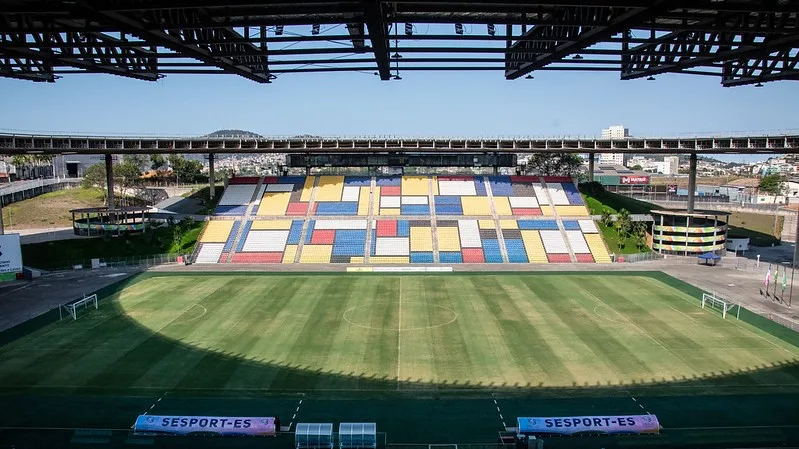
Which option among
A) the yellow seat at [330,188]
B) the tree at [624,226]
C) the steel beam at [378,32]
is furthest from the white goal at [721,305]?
the yellow seat at [330,188]

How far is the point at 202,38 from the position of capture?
19656 millimetres

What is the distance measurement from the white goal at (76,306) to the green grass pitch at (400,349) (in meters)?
0.92

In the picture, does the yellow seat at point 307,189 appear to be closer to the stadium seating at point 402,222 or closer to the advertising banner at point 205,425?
the stadium seating at point 402,222

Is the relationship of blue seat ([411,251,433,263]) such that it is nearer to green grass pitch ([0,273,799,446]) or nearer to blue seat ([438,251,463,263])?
blue seat ([438,251,463,263])

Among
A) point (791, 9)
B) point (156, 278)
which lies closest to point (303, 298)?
point (156, 278)

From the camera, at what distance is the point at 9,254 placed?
155ft

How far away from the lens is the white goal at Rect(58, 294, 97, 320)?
40.0 metres

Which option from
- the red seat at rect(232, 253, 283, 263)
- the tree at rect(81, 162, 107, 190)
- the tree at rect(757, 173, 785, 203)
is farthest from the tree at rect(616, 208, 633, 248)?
the tree at rect(81, 162, 107, 190)

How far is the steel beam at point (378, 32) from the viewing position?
14.5 meters

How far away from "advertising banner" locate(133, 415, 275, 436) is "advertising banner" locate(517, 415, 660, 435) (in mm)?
10836

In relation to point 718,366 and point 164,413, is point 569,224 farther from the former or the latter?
point 164,413

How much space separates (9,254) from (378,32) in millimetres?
47124

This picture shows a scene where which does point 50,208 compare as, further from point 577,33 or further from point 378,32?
point 577,33

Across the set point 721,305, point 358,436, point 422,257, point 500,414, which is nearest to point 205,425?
point 358,436
